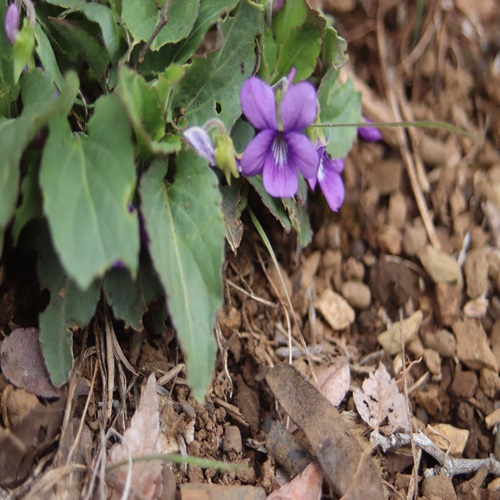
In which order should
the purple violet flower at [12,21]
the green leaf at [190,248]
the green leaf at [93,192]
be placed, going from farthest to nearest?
the purple violet flower at [12,21] → the green leaf at [190,248] → the green leaf at [93,192]

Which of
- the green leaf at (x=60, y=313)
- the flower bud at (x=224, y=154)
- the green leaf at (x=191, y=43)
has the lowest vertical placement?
the green leaf at (x=60, y=313)

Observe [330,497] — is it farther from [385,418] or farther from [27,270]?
[27,270]

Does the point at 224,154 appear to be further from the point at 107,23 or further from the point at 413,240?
the point at 413,240

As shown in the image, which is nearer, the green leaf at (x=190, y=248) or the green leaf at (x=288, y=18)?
the green leaf at (x=190, y=248)

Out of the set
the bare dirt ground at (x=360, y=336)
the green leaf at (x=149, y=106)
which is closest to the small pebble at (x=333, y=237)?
the bare dirt ground at (x=360, y=336)

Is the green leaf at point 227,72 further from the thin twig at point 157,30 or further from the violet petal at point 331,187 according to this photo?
the violet petal at point 331,187

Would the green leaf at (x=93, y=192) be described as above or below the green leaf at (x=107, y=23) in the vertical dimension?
below
